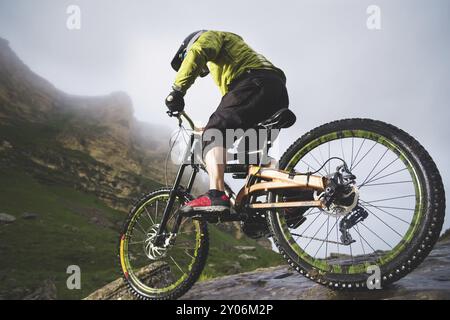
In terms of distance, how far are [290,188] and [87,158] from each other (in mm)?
144799

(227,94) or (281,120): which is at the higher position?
(227,94)

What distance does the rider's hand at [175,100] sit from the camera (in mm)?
5328

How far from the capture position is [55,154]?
124375mm

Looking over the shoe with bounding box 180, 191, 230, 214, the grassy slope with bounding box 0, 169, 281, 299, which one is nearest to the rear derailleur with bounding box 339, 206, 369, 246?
the shoe with bounding box 180, 191, 230, 214

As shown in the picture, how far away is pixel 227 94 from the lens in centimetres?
542

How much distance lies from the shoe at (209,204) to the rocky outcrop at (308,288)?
4.80ft

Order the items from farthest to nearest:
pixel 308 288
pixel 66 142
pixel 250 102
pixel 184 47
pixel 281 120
→ pixel 66 142
pixel 184 47
pixel 250 102
pixel 308 288
pixel 281 120

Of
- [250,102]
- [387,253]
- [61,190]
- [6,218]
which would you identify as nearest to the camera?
[387,253]

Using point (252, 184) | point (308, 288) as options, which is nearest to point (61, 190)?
point (252, 184)

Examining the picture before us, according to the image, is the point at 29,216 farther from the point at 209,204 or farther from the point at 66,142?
the point at 209,204

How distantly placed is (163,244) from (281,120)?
2.96m

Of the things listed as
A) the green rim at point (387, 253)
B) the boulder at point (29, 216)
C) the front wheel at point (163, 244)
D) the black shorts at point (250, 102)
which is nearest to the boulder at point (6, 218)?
the boulder at point (29, 216)

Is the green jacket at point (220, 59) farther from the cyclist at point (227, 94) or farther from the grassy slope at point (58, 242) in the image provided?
the grassy slope at point (58, 242)
